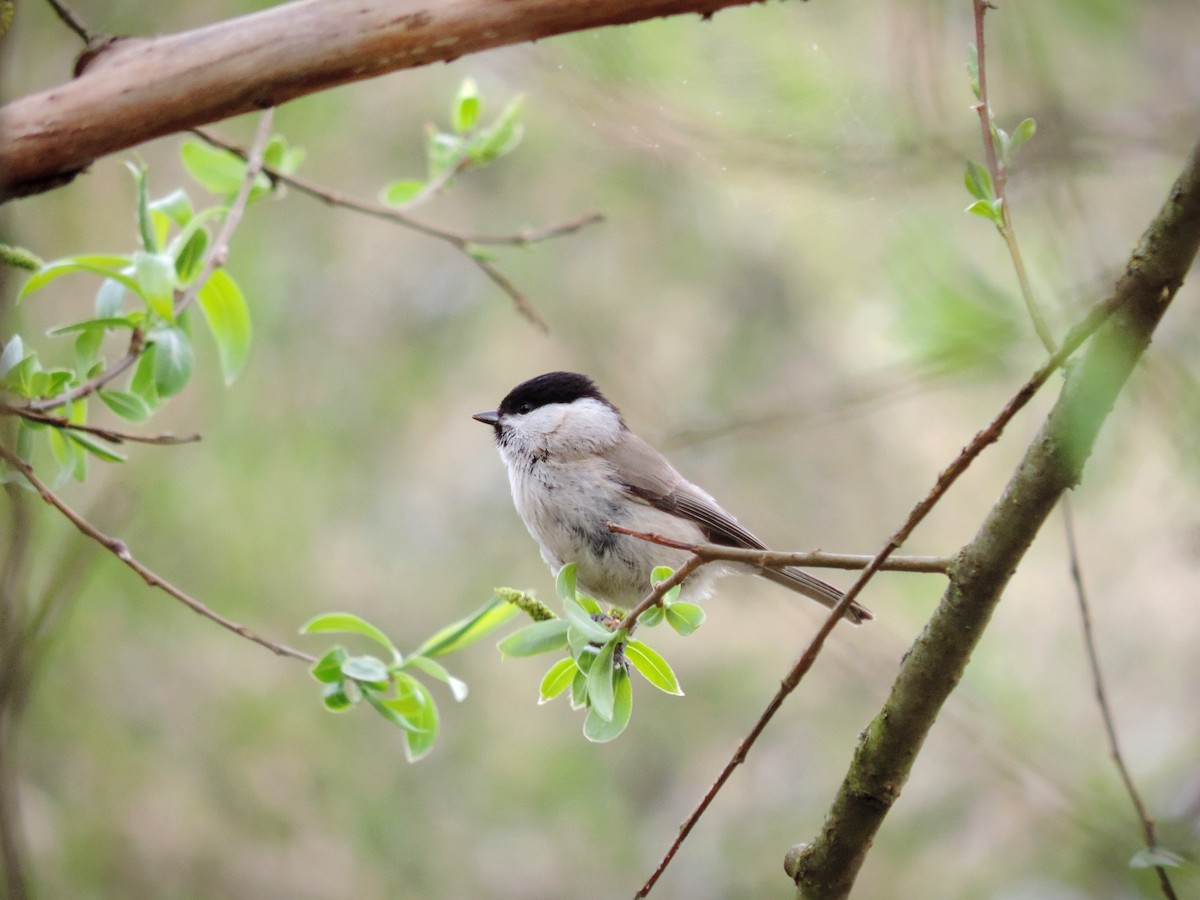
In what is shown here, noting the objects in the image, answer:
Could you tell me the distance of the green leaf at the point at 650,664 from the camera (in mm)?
1176

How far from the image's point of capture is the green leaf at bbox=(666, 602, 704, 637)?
1.19 metres

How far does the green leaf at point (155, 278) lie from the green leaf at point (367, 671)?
0.49 meters

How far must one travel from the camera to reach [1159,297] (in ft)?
2.85

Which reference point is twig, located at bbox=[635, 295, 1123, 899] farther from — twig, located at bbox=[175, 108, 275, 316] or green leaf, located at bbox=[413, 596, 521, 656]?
twig, located at bbox=[175, 108, 275, 316]

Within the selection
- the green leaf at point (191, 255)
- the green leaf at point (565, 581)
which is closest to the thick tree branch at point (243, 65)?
→ the green leaf at point (191, 255)

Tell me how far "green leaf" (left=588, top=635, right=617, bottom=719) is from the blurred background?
2.25 ft

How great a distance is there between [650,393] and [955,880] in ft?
5.56

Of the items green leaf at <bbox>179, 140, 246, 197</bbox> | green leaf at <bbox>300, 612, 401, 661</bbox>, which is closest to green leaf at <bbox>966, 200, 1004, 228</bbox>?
green leaf at <bbox>300, 612, 401, 661</bbox>

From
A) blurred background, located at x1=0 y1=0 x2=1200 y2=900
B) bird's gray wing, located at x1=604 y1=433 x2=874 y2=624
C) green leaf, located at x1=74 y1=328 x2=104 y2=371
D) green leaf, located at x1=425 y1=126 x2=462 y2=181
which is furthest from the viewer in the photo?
blurred background, located at x1=0 y1=0 x2=1200 y2=900

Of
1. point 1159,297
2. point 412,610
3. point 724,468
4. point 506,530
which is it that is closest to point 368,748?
point 412,610

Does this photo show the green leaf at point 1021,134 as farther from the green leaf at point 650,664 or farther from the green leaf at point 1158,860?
the green leaf at point 1158,860

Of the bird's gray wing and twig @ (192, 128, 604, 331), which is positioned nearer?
twig @ (192, 128, 604, 331)

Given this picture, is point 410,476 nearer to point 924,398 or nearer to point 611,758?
point 611,758

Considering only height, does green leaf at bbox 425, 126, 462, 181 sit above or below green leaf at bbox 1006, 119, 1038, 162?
above
